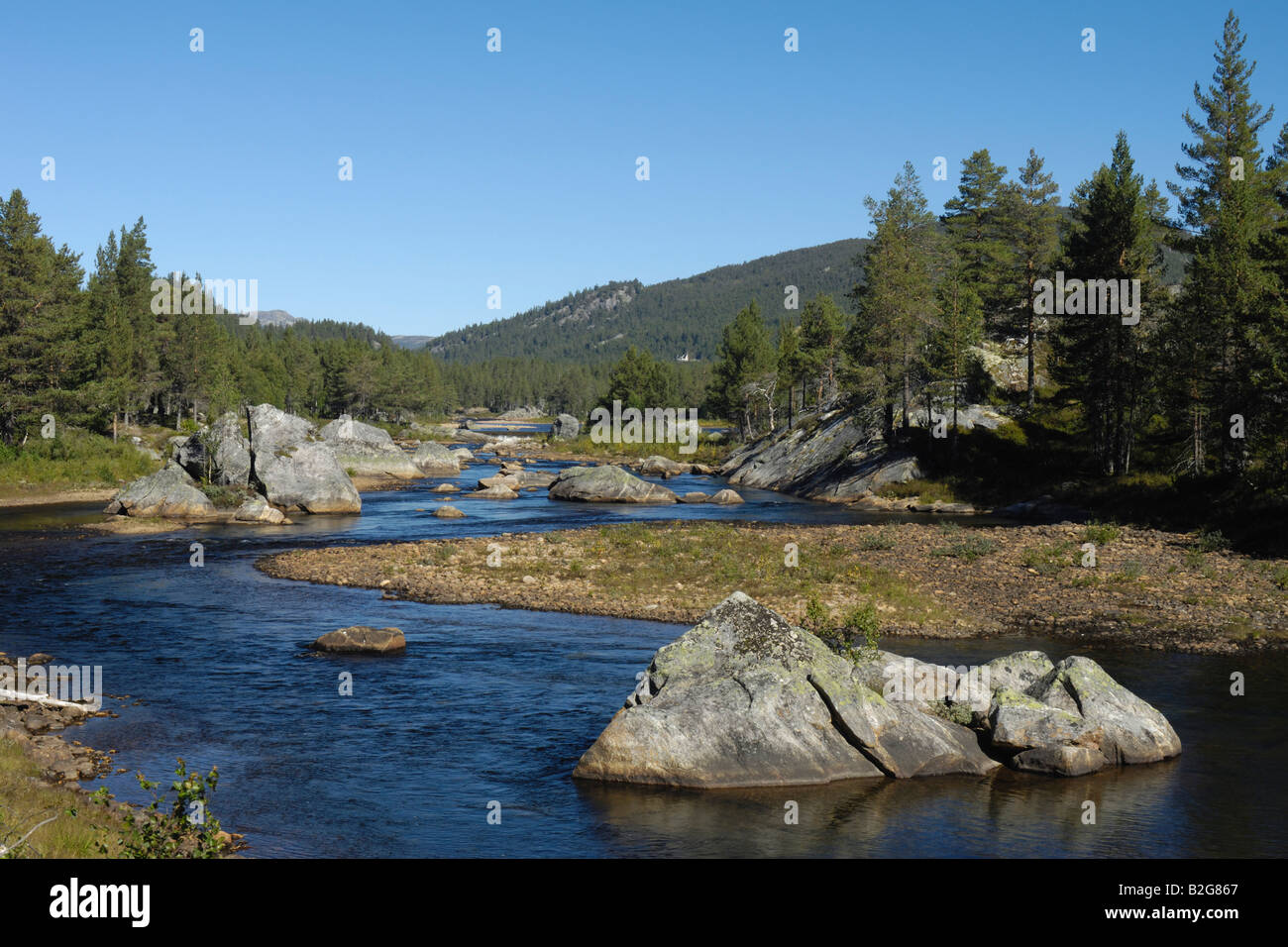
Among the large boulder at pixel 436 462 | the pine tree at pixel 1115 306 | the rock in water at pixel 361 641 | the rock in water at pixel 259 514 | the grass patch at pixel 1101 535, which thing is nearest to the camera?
the rock in water at pixel 361 641

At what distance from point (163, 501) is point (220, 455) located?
9619 mm

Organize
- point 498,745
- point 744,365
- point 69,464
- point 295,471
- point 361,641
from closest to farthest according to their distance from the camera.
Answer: point 498,745 → point 361,641 → point 295,471 → point 69,464 → point 744,365

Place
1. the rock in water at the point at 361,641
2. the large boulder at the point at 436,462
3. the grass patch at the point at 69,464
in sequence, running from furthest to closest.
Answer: the large boulder at the point at 436,462 < the grass patch at the point at 69,464 < the rock in water at the point at 361,641

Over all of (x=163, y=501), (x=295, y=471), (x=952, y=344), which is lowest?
(x=163, y=501)

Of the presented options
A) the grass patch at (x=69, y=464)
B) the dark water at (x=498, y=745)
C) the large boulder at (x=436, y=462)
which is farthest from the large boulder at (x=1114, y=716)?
the large boulder at (x=436, y=462)

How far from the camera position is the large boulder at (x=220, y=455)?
66.5m

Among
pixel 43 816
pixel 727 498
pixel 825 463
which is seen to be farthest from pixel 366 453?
pixel 43 816

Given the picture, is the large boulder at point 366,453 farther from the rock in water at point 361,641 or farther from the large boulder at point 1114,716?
the large boulder at point 1114,716

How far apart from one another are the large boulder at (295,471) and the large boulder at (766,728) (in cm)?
4845

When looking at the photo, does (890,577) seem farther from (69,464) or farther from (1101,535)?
(69,464)

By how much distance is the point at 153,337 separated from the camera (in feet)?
355

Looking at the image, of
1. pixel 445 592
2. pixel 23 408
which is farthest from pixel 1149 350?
pixel 23 408

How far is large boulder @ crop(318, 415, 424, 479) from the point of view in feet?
300

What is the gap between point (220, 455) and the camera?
221 feet
